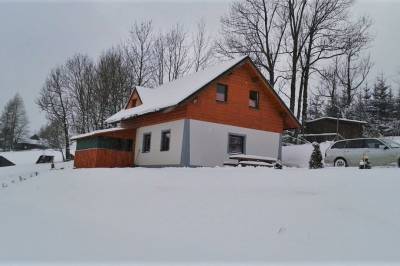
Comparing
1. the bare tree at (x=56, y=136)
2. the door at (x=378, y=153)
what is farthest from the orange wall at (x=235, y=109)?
the bare tree at (x=56, y=136)

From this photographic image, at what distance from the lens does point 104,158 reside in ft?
79.3

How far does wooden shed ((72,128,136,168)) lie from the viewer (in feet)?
79.0

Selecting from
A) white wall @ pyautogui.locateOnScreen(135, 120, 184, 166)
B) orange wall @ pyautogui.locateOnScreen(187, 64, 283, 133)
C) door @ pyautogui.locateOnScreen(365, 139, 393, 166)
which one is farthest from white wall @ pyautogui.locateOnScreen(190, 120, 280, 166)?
door @ pyautogui.locateOnScreen(365, 139, 393, 166)

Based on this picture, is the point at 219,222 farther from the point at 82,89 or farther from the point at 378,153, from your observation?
the point at 82,89

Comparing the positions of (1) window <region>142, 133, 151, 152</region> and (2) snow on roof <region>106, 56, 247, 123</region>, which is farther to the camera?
(1) window <region>142, 133, 151, 152</region>

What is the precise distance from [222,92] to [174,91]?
3.27 m

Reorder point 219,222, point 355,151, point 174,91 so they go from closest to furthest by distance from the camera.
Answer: point 219,222
point 355,151
point 174,91

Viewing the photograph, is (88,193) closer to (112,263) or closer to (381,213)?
(112,263)

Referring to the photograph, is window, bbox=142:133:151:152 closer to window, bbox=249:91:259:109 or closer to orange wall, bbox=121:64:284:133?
orange wall, bbox=121:64:284:133

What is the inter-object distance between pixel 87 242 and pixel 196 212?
8.55 feet

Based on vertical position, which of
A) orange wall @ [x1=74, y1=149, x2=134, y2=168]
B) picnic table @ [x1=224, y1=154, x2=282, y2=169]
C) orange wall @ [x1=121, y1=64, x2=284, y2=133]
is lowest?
orange wall @ [x1=74, y1=149, x2=134, y2=168]

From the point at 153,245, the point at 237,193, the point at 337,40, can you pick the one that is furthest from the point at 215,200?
the point at 337,40

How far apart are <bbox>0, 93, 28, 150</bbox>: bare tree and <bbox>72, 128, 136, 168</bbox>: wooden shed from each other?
174 ft

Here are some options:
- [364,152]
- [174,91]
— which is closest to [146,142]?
[174,91]
